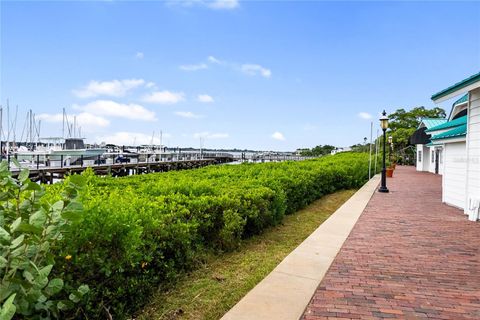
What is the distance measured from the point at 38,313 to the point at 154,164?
37.0m

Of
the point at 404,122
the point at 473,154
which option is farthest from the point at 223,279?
the point at 404,122

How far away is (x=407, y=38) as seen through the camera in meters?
17.5

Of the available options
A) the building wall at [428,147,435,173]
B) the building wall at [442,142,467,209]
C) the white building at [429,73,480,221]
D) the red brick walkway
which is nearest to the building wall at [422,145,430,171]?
the building wall at [428,147,435,173]

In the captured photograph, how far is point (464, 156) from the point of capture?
1094 centimetres

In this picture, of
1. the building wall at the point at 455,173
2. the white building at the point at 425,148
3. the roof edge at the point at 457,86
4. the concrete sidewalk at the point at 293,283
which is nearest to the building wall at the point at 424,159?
the white building at the point at 425,148

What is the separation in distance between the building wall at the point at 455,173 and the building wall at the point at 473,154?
2.74 ft

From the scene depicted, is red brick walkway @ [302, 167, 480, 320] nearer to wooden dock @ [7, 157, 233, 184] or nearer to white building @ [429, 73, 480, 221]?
white building @ [429, 73, 480, 221]

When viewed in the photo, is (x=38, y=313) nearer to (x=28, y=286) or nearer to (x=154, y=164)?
(x=28, y=286)

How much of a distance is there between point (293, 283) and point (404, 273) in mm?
1723

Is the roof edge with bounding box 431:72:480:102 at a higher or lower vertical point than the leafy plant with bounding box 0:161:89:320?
higher

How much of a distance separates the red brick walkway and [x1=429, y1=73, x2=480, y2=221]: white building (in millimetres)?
1188

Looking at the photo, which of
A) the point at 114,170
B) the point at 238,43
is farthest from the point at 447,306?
the point at 114,170

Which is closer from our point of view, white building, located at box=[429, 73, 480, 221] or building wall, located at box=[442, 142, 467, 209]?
white building, located at box=[429, 73, 480, 221]

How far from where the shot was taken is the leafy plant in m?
2.01
